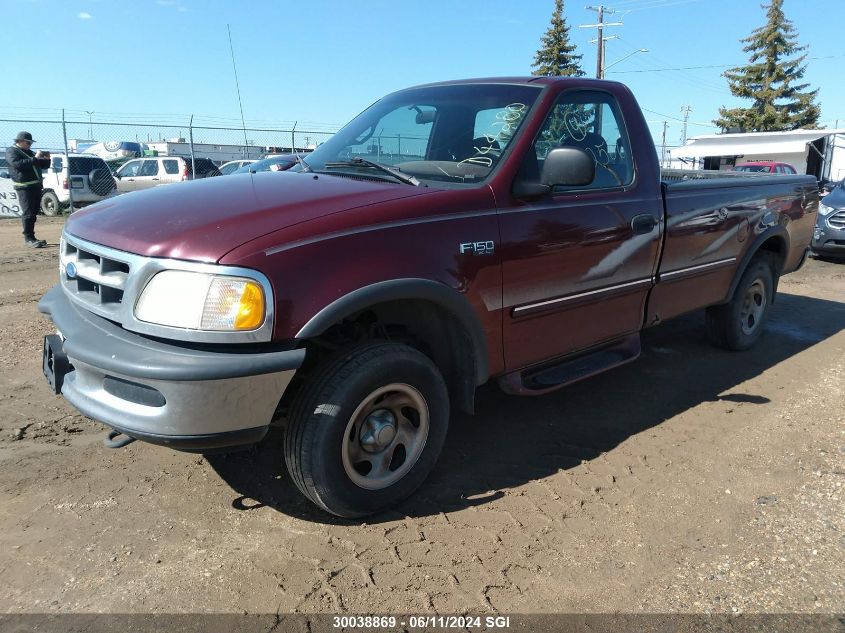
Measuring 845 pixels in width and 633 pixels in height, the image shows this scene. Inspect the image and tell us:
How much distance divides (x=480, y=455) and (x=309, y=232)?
1760 mm

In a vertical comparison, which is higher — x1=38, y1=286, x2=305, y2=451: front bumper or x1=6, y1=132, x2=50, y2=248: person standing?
x1=6, y1=132, x2=50, y2=248: person standing

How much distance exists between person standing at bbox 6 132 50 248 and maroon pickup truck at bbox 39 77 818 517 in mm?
9071

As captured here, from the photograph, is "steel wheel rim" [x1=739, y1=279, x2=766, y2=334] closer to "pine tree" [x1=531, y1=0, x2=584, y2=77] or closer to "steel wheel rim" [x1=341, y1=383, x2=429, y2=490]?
"steel wheel rim" [x1=341, y1=383, x2=429, y2=490]

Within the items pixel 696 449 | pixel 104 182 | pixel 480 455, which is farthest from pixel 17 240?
pixel 696 449

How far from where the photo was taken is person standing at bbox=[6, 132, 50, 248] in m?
10.9

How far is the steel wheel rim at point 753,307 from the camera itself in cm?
564

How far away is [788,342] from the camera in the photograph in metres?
6.15

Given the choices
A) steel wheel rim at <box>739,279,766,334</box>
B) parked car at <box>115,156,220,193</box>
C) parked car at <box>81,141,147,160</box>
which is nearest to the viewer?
steel wheel rim at <box>739,279,766,334</box>

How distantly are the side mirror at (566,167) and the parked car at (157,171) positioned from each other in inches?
707

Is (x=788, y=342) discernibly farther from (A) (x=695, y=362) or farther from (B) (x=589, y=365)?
(B) (x=589, y=365)

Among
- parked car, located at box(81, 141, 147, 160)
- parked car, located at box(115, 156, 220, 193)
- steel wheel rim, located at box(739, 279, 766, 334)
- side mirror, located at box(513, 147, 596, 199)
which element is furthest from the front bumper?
parked car, located at box(81, 141, 147, 160)

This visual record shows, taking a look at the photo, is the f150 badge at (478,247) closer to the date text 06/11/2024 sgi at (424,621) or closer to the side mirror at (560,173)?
the side mirror at (560,173)

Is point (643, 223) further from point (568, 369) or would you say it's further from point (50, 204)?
point (50, 204)

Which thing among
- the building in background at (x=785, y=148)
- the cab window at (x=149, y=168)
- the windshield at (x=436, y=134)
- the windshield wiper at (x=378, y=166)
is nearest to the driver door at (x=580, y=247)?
the windshield at (x=436, y=134)
